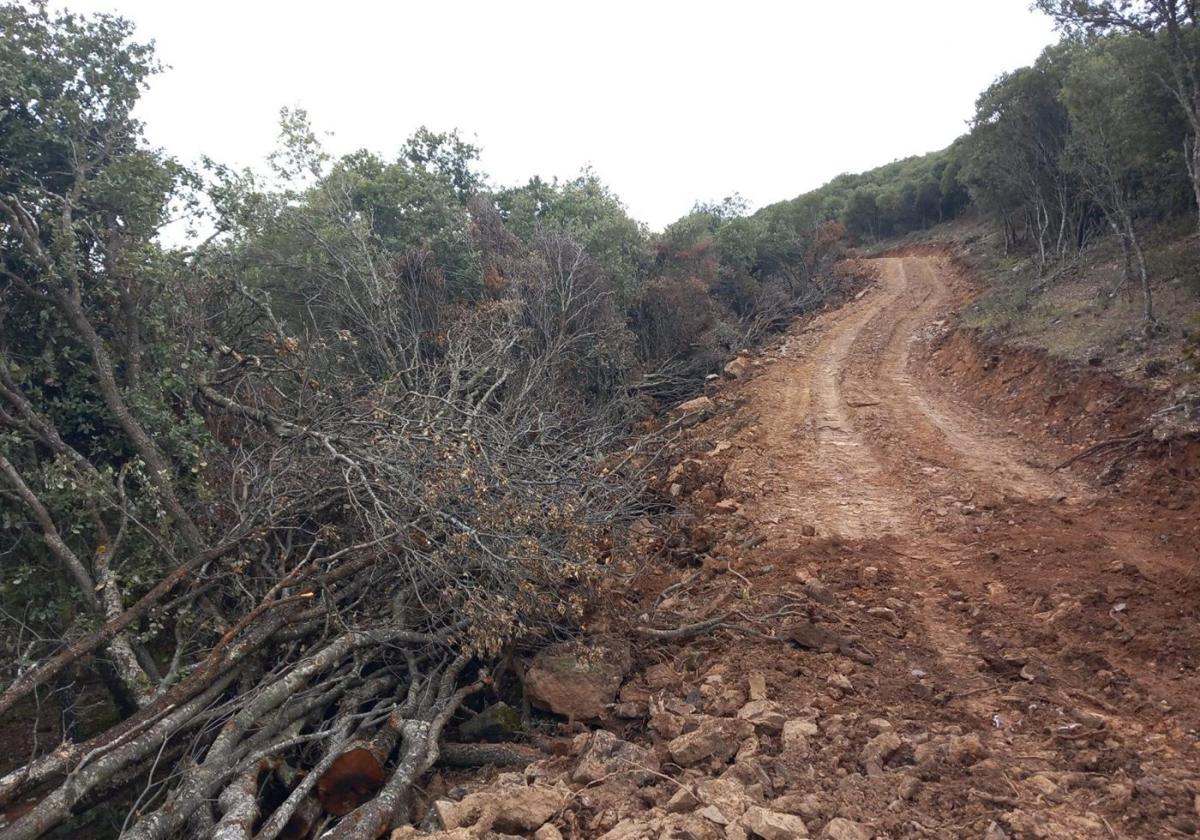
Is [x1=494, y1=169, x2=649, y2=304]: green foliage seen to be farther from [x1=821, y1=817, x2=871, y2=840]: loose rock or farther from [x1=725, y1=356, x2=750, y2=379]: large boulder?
[x1=821, y1=817, x2=871, y2=840]: loose rock

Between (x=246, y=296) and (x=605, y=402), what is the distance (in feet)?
19.7

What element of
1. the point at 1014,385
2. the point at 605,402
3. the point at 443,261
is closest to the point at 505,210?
the point at 443,261

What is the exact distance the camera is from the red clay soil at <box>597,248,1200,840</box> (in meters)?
3.03

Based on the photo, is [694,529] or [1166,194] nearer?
[694,529]

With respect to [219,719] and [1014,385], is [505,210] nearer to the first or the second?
[1014,385]

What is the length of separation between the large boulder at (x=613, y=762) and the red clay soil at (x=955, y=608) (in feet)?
0.61

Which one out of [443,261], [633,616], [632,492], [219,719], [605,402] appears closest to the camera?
[219,719]

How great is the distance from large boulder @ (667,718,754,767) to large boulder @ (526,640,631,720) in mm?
813

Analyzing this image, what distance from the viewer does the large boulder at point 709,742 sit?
3.46m

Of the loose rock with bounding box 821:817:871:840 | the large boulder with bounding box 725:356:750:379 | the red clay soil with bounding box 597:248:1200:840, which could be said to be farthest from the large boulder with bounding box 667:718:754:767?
the large boulder with bounding box 725:356:750:379

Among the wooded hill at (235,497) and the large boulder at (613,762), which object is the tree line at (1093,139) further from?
the large boulder at (613,762)

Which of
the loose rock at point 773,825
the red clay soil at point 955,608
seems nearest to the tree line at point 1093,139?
the red clay soil at point 955,608

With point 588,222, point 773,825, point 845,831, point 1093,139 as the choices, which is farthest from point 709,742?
point 588,222

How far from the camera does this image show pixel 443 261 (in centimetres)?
1294
